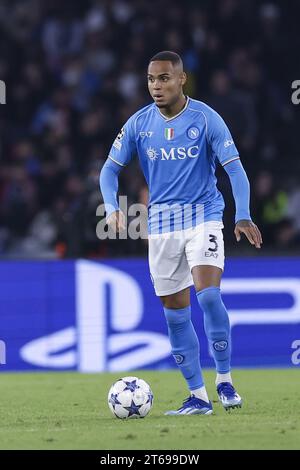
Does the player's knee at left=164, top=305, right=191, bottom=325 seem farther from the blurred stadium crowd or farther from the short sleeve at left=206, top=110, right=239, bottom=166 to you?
the blurred stadium crowd

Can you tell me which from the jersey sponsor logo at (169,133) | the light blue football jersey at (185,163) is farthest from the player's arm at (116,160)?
the jersey sponsor logo at (169,133)

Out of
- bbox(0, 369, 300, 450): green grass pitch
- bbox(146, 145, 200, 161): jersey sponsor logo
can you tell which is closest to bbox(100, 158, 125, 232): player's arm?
bbox(146, 145, 200, 161): jersey sponsor logo

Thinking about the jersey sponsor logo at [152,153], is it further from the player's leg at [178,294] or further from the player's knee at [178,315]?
the player's knee at [178,315]

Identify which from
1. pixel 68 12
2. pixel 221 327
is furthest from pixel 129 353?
pixel 68 12

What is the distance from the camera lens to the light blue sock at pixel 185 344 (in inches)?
301

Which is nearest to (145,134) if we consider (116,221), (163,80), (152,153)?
(152,153)

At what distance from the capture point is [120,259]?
11.7 m

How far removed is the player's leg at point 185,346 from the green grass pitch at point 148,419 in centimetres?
17

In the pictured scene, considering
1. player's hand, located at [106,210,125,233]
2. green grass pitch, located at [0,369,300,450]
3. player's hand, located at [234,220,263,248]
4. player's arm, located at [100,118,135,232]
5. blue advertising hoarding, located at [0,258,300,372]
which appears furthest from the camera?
blue advertising hoarding, located at [0,258,300,372]

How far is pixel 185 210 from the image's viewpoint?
7.65 m

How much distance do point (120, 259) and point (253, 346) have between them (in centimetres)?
150

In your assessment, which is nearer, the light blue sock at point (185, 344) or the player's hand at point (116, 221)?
the player's hand at point (116, 221)

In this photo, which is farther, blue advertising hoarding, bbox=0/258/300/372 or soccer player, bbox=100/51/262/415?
blue advertising hoarding, bbox=0/258/300/372

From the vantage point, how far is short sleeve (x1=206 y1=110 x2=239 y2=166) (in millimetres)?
7547
